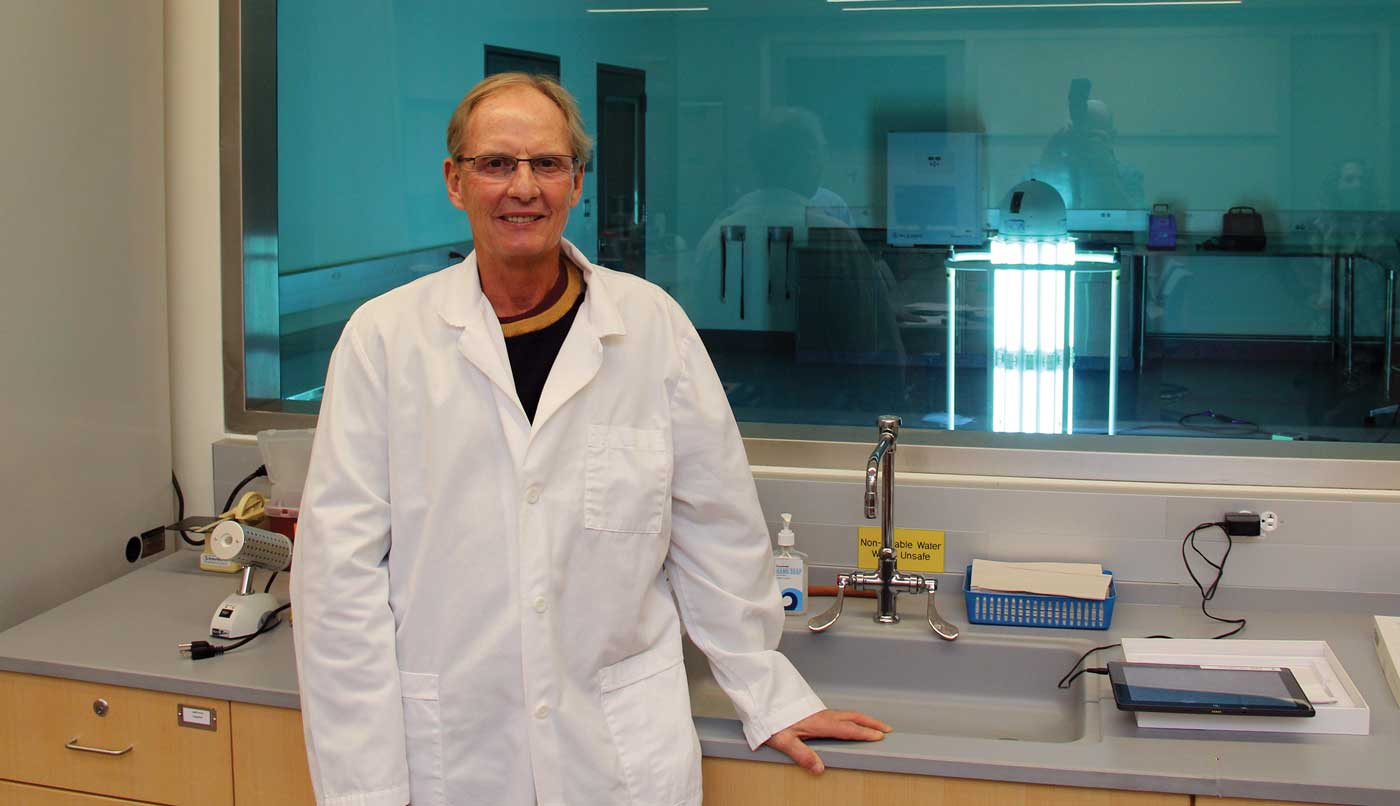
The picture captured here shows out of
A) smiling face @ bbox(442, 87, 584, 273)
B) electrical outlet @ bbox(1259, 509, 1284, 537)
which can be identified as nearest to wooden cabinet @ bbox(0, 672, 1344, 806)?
smiling face @ bbox(442, 87, 584, 273)

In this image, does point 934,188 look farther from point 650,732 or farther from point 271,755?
point 271,755

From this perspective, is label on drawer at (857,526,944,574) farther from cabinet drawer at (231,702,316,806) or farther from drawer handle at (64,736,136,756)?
drawer handle at (64,736,136,756)

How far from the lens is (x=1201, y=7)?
89.0 inches

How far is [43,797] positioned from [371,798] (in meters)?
0.84

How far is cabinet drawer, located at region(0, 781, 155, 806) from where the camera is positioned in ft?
6.91

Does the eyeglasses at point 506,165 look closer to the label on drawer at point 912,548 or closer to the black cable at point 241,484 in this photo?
the label on drawer at point 912,548

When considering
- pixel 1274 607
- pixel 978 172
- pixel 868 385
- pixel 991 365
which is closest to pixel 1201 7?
pixel 978 172

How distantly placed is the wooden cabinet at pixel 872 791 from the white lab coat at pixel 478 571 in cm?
11

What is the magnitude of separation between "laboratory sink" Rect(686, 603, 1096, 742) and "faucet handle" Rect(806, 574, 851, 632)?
0.08 feet

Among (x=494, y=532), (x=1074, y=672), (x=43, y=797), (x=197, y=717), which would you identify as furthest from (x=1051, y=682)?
(x=43, y=797)

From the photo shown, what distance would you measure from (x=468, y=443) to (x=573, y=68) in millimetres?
1148

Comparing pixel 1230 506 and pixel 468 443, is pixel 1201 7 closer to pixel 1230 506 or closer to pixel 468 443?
pixel 1230 506

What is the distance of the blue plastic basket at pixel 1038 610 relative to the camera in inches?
86.5

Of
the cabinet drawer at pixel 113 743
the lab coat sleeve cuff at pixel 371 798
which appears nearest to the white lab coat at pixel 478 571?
the lab coat sleeve cuff at pixel 371 798
